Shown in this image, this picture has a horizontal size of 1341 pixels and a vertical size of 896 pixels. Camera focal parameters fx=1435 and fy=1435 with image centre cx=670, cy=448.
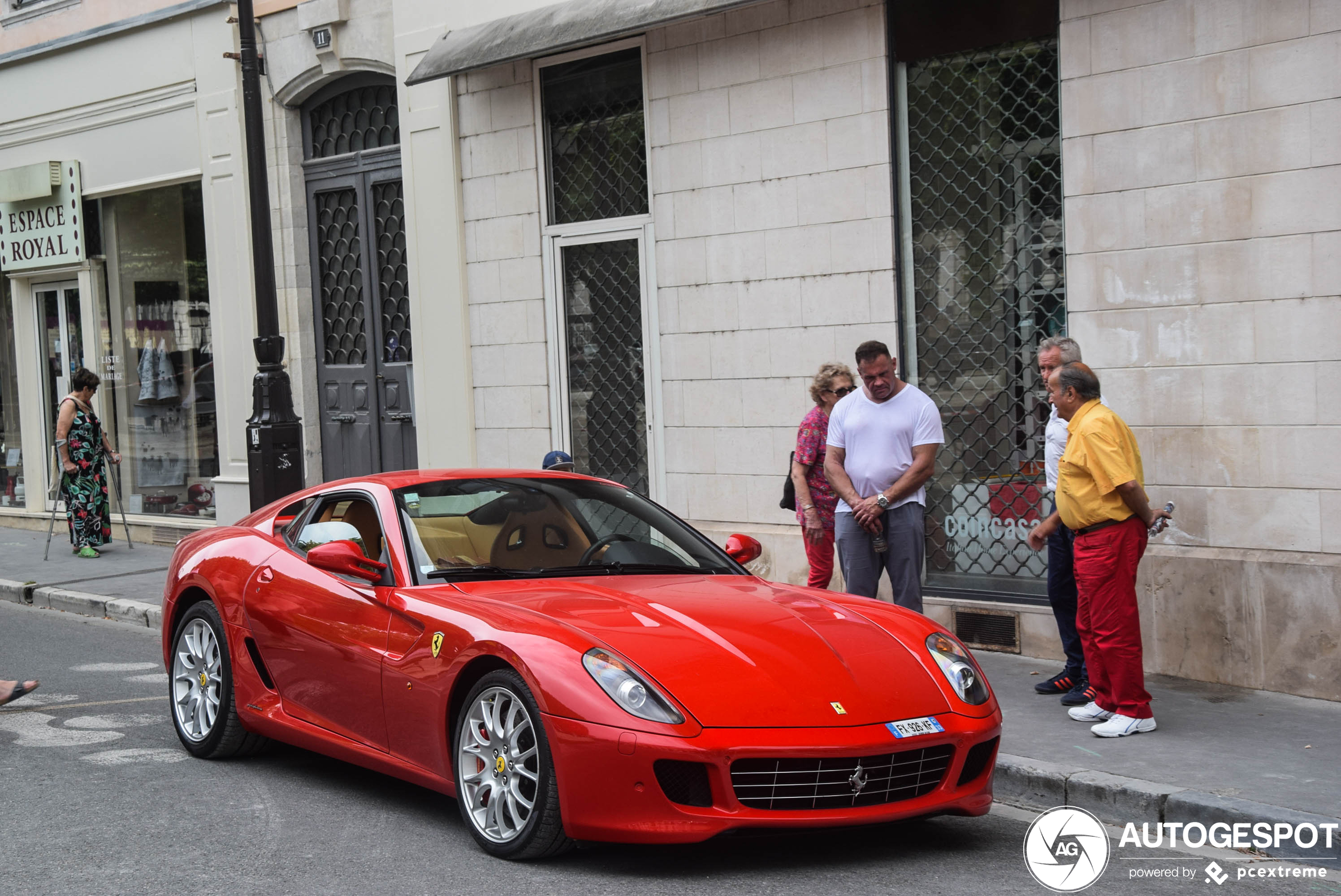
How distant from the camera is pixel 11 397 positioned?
60.3 ft

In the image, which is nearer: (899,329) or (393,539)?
(393,539)

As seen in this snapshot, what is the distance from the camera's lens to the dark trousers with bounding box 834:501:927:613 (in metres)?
7.71

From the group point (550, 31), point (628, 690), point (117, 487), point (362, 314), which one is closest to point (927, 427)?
point (628, 690)

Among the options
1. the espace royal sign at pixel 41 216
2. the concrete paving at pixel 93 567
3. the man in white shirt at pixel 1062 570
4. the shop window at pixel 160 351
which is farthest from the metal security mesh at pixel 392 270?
the man in white shirt at pixel 1062 570

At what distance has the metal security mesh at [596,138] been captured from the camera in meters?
11.5

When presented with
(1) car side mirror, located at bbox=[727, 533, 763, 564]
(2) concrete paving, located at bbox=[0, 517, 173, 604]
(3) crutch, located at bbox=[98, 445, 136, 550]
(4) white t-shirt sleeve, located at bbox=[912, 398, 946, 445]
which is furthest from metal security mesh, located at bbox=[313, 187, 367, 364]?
(1) car side mirror, located at bbox=[727, 533, 763, 564]

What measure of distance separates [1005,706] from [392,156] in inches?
343

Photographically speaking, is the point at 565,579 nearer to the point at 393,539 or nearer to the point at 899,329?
the point at 393,539

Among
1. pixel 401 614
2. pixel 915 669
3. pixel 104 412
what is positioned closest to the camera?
pixel 915 669

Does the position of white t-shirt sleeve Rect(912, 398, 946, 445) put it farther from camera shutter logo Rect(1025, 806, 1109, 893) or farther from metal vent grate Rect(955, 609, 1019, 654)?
camera shutter logo Rect(1025, 806, 1109, 893)

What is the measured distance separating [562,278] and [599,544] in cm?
621

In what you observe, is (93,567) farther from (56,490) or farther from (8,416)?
(8,416)

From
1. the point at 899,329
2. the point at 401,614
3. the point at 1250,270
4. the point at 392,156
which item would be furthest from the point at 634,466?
the point at 401,614

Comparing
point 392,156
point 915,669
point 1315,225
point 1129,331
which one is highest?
point 392,156
